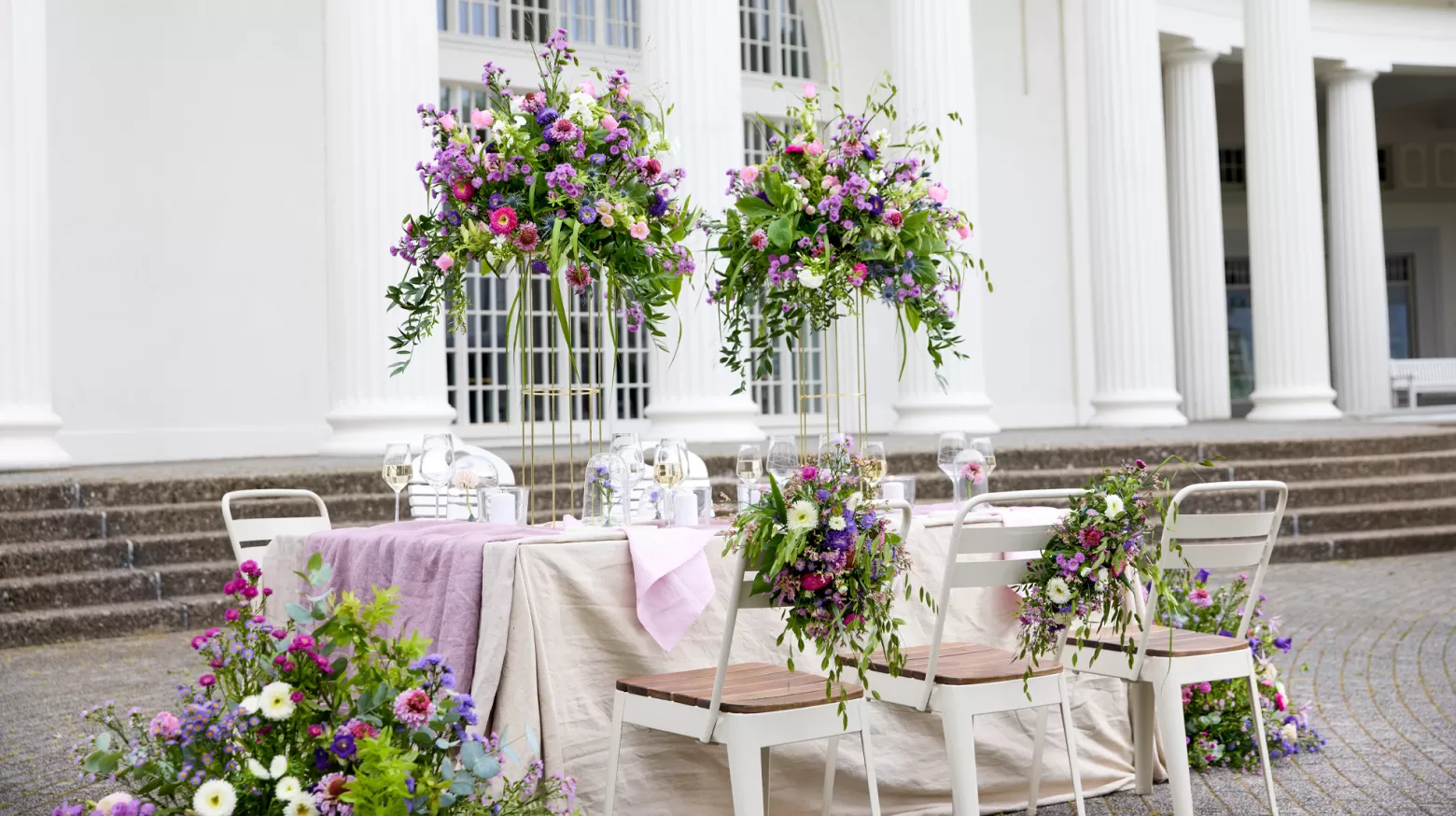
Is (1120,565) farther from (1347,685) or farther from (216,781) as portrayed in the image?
(1347,685)

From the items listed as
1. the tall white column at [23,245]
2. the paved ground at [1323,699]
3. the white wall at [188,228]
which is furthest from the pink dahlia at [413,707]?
the white wall at [188,228]

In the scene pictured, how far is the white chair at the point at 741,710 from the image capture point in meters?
3.16

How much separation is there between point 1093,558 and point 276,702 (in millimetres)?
1827

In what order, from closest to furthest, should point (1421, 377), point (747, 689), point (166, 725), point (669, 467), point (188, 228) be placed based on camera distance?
1. point (166, 725)
2. point (747, 689)
3. point (669, 467)
4. point (188, 228)
5. point (1421, 377)

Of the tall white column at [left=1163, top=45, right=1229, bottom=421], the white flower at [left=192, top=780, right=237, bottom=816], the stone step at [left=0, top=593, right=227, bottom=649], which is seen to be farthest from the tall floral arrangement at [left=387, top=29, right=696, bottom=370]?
the tall white column at [left=1163, top=45, right=1229, bottom=421]

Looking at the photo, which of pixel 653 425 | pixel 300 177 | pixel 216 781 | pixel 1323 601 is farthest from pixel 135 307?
pixel 216 781

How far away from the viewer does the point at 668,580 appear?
12.0 feet

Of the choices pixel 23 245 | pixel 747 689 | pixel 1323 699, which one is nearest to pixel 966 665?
pixel 747 689

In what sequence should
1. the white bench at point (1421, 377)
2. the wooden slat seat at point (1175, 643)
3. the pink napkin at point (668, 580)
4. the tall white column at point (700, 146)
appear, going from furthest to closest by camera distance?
1. the white bench at point (1421, 377)
2. the tall white column at point (700, 146)
3. the wooden slat seat at point (1175, 643)
4. the pink napkin at point (668, 580)

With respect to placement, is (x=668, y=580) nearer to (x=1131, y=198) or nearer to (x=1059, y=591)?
(x=1059, y=591)

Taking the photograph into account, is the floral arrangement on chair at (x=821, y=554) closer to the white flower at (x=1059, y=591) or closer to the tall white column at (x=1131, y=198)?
the white flower at (x=1059, y=591)

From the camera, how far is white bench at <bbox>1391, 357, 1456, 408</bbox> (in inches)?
730

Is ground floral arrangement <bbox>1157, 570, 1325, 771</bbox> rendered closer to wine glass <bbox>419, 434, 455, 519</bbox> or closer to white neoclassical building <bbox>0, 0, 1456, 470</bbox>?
white neoclassical building <bbox>0, 0, 1456, 470</bbox>

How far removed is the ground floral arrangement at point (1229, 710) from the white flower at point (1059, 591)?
1158mm
